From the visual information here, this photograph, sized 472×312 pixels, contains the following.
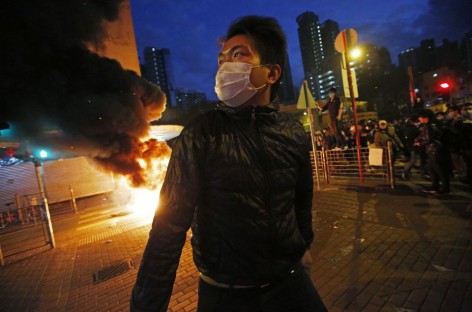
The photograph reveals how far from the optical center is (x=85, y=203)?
14789 millimetres

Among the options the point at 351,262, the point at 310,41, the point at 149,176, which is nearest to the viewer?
the point at 351,262

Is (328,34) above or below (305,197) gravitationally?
above

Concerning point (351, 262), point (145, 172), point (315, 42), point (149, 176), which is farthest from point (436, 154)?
point (315, 42)

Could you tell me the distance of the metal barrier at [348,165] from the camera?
880 cm

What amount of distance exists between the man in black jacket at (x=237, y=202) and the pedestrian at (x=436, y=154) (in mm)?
6488

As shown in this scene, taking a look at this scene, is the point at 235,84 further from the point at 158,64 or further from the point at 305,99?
the point at 158,64

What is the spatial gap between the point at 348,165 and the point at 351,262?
6.15 m

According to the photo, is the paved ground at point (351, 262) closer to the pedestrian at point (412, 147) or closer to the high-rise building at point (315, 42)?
the pedestrian at point (412, 147)

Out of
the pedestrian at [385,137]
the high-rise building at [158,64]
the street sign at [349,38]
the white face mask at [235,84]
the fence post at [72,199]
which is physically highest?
the high-rise building at [158,64]

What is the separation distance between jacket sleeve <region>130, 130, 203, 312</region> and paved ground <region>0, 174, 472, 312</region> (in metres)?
2.62

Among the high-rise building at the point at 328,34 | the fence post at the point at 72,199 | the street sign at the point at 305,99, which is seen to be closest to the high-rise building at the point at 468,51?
the high-rise building at the point at 328,34

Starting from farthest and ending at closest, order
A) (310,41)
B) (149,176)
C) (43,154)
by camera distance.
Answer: (310,41), (43,154), (149,176)

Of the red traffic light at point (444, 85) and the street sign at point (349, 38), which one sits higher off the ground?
the street sign at point (349, 38)

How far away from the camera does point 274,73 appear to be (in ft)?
6.20
